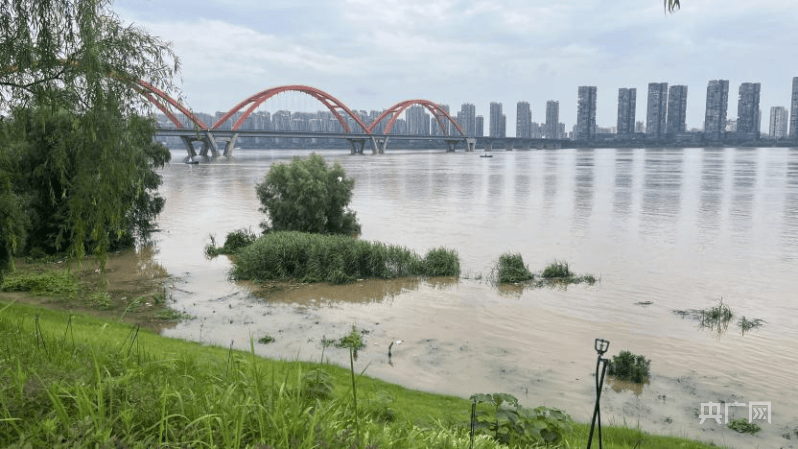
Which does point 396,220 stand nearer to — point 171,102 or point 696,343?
point 696,343

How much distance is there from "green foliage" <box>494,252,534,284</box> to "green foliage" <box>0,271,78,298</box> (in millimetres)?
13681

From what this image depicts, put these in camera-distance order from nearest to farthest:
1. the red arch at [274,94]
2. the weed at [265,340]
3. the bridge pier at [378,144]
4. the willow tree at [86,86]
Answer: the willow tree at [86,86], the weed at [265,340], the red arch at [274,94], the bridge pier at [378,144]

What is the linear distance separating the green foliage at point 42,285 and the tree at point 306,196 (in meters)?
10.4

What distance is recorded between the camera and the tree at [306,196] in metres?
27.4

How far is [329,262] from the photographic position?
69.9 feet

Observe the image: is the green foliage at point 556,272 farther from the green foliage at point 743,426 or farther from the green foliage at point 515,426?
the green foliage at point 515,426

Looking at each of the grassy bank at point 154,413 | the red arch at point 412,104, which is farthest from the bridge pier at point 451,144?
the grassy bank at point 154,413

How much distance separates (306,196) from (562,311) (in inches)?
539

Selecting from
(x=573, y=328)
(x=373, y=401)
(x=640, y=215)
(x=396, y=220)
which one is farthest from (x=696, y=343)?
(x=640, y=215)

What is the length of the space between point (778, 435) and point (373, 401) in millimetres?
7446

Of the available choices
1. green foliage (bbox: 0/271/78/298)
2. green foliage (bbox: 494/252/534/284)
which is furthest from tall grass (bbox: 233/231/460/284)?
green foliage (bbox: 0/271/78/298)

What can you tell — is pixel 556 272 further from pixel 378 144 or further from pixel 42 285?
pixel 378 144

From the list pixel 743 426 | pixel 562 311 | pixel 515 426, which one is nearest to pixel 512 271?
pixel 562 311

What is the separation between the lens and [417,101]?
158m
